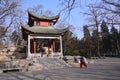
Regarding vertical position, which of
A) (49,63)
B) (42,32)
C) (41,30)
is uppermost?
(41,30)

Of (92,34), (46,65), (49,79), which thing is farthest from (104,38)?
(49,79)

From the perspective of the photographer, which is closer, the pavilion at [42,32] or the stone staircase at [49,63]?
the stone staircase at [49,63]

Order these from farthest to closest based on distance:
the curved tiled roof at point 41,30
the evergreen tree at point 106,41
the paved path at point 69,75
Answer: the evergreen tree at point 106,41
the curved tiled roof at point 41,30
the paved path at point 69,75

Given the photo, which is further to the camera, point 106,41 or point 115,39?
point 106,41

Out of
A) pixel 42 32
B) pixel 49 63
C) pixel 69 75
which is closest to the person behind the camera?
pixel 69 75

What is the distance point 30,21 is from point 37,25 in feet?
6.80

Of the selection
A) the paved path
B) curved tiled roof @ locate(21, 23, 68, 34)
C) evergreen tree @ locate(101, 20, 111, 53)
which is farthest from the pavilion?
→ evergreen tree @ locate(101, 20, 111, 53)

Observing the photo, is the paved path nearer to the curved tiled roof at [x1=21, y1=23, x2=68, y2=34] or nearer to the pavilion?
the pavilion

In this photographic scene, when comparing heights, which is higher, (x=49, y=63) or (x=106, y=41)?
(x=106, y=41)

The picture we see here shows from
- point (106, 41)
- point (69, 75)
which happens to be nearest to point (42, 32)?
point (69, 75)

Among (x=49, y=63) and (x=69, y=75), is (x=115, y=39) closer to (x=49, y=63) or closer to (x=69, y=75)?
(x=49, y=63)

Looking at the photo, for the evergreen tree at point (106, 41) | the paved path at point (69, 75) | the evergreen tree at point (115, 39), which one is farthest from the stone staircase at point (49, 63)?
the evergreen tree at point (106, 41)

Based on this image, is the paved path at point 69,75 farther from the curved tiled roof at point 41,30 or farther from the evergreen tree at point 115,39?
the evergreen tree at point 115,39

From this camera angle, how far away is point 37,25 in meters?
31.2
